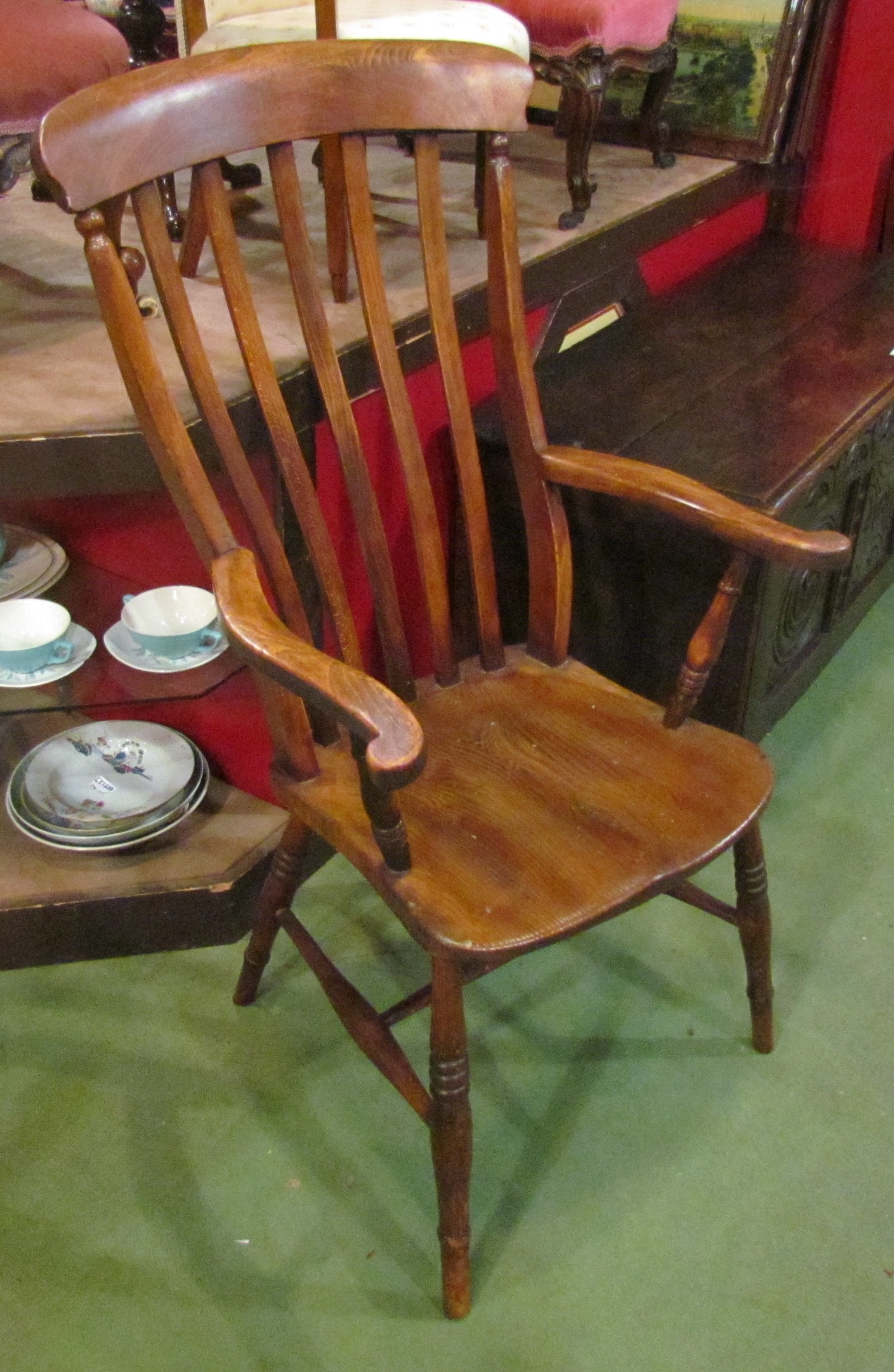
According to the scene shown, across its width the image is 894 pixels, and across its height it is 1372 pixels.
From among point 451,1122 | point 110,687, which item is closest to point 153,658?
point 110,687

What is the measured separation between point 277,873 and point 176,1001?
1.05 feet

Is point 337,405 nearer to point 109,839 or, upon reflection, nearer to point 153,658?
point 153,658

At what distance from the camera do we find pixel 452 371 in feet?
3.90

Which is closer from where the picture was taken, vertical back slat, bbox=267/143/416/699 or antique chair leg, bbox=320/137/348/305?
vertical back slat, bbox=267/143/416/699

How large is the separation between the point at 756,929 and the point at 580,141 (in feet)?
4.33

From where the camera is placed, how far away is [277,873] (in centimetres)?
132

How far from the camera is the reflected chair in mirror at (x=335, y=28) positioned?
4.99 feet

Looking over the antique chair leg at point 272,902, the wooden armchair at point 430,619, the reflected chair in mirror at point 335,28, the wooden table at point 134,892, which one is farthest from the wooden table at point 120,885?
the reflected chair in mirror at point 335,28

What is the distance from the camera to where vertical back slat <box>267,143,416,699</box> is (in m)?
1.08

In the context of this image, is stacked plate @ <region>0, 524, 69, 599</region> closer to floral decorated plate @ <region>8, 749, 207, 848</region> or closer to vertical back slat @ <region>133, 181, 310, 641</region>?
floral decorated plate @ <region>8, 749, 207, 848</region>

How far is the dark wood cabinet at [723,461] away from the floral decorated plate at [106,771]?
0.56 metres

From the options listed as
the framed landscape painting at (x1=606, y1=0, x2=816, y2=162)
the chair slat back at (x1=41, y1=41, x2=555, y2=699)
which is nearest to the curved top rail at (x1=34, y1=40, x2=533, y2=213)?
the chair slat back at (x1=41, y1=41, x2=555, y2=699)

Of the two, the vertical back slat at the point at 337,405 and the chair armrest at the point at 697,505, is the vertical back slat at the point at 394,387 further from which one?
the chair armrest at the point at 697,505

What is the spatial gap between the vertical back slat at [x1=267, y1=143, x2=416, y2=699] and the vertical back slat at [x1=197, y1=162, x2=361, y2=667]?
4cm
